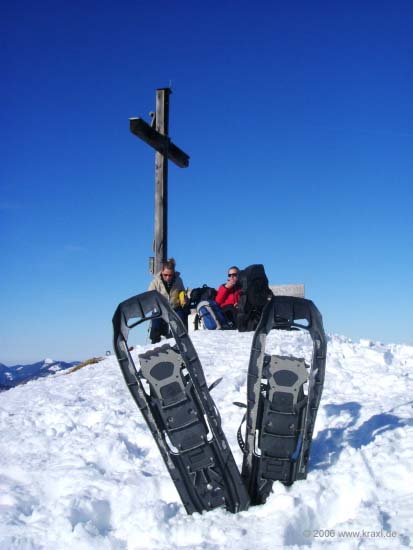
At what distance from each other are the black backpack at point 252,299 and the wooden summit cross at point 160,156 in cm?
216

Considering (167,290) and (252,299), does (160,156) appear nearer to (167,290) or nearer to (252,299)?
(167,290)

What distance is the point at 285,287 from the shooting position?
12.5 metres

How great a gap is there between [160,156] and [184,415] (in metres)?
8.25

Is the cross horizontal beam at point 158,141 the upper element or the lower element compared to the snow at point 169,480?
upper

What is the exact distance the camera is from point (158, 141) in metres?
10.8

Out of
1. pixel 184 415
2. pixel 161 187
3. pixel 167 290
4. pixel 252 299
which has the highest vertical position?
pixel 161 187

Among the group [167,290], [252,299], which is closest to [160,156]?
[167,290]

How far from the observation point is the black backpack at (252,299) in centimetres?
920

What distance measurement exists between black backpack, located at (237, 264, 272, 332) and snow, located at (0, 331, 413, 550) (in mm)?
2542

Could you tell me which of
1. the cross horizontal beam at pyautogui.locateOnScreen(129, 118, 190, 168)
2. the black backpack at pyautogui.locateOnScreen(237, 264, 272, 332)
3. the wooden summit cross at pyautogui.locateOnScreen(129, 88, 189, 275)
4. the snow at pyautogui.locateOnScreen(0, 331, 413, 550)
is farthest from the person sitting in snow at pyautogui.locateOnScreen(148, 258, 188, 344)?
the snow at pyautogui.locateOnScreen(0, 331, 413, 550)

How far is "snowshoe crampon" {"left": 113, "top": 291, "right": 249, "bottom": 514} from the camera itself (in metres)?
3.53

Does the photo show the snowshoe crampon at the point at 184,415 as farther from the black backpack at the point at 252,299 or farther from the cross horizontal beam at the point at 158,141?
the cross horizontal beam at the point at 158,141

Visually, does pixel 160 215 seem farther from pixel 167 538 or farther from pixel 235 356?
pixel 167 538

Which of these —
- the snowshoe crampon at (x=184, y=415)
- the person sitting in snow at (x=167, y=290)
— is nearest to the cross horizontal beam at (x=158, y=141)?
the person sitting in snow at (x=167, y=290)
